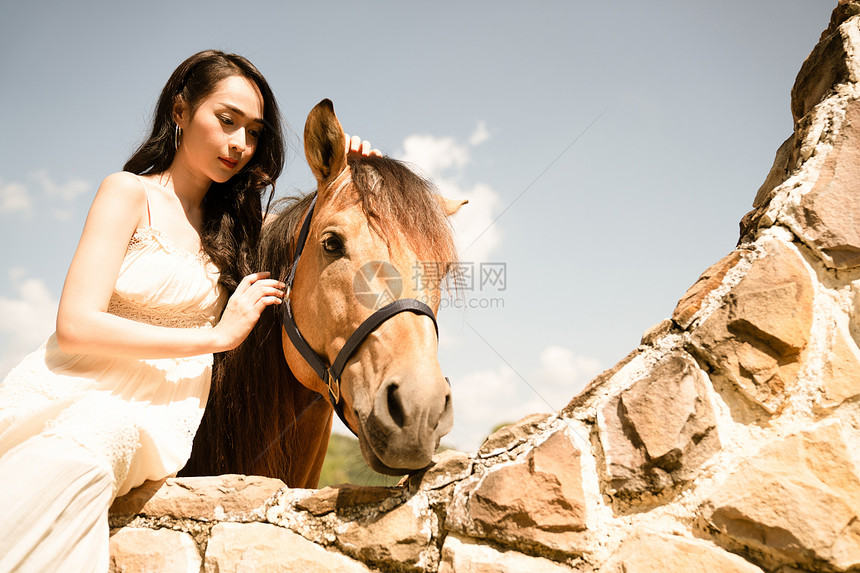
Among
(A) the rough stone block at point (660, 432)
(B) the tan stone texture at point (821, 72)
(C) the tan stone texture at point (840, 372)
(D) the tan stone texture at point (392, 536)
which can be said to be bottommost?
(D) the tan stone texture at point (392, 536)

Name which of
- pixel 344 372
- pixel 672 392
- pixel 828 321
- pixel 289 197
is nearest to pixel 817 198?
pixel 828 321

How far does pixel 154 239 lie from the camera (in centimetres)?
219

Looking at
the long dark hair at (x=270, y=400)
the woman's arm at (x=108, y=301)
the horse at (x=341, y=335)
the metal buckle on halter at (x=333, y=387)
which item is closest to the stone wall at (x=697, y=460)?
the horse at (x=341, y=335)

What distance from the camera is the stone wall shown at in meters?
1.15

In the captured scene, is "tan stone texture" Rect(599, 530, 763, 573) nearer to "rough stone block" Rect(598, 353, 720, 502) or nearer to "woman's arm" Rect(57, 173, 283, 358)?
"rough stone block" Rect(598, 353, 720, 502)

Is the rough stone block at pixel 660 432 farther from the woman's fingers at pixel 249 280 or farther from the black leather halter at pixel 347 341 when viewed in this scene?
the woman's fingers at pixel 249 280

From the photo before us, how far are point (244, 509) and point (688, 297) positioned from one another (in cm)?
148

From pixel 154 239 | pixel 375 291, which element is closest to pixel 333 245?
pixel 375 291

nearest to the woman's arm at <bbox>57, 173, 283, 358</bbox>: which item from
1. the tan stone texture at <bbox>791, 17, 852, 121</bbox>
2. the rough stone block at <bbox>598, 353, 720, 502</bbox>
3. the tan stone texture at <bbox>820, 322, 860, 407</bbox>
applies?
the rough stone block at <bbox>598, 353, 720, 502</bbox>

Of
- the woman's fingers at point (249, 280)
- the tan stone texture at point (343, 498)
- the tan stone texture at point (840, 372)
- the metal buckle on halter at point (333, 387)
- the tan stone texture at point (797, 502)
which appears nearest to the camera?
the tan stone texture at point (797, 502)

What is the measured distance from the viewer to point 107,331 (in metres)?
1.79

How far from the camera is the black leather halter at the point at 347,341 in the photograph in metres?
1.78

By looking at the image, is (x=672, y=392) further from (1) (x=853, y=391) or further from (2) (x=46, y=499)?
(2) (x=46, y=499)

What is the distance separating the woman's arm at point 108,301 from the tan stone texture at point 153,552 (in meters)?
0.61
